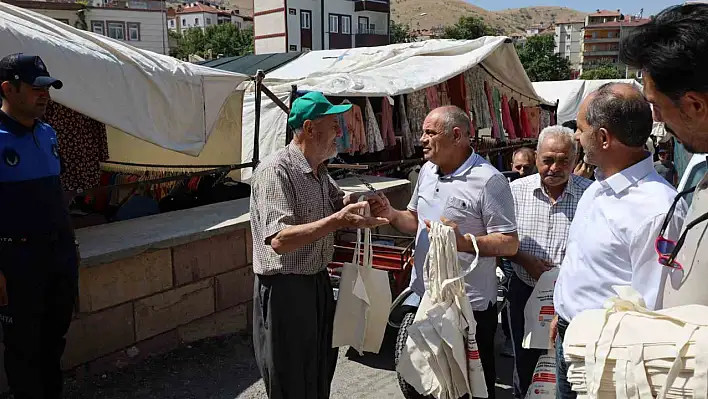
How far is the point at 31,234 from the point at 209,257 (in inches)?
64.6

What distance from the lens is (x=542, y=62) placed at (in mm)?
45250

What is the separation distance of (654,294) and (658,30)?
0.81 m

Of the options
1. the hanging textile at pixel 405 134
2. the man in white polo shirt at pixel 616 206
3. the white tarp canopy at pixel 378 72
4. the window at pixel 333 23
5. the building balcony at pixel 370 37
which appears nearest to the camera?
the man in white polo shirt at pixel 616 206

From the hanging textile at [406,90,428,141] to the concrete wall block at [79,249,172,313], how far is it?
486cm

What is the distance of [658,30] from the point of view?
1365 millimetres

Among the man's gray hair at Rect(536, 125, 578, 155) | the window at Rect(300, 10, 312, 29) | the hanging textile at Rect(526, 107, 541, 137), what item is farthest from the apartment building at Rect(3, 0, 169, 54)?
the man's gray hair at Rect(536, 125, 578, 155)

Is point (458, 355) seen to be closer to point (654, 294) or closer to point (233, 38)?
point (654, 294)

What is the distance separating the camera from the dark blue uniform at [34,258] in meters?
2.62

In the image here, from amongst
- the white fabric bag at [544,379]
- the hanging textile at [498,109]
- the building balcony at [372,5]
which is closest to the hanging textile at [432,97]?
the hanging textile at [498,109]

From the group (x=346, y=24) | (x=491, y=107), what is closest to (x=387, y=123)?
(x=491, y=107)

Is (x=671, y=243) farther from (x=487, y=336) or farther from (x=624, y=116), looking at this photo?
(x=487, y=336)

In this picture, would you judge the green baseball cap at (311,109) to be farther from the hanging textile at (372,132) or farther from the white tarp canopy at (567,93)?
the white tarp canopy at (567,93)

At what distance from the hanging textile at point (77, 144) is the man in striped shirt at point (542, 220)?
4199mm

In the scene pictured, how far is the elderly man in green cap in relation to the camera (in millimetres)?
2271
